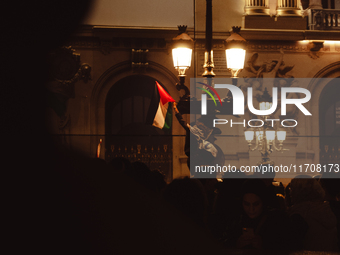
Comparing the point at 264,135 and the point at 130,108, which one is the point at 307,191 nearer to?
the point at 264,135

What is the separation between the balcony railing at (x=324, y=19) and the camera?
1495cm

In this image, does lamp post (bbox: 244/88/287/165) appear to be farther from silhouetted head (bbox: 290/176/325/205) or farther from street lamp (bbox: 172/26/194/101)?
silhouetted head (bbox: 290/176/325/205)

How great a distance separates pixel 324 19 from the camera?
15.0m

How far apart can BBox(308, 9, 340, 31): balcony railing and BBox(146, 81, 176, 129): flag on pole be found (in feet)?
24.6

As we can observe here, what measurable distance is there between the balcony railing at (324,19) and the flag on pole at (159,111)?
7.50m

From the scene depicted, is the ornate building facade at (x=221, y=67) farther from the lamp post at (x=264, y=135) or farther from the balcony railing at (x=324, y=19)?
the lamp post at (x=264, y=135)

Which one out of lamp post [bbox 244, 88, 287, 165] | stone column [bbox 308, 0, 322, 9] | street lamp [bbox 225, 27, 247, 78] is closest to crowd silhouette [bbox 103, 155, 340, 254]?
street lamp [bbox 225, 27, 247, 78]

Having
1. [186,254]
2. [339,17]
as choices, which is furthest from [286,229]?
[339,17]

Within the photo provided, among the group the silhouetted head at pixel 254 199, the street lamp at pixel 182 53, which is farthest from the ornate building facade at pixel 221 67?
the silhouetted head at pixel 254 199

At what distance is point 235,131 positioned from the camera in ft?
47.7

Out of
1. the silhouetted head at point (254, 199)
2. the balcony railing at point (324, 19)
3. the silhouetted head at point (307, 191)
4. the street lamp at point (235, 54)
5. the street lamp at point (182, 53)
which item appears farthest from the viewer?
the balcony railing at point (324, 19)

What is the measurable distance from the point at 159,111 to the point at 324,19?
812 cm

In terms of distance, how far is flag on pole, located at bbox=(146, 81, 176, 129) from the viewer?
9.64 m

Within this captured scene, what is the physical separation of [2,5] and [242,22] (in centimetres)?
1531
